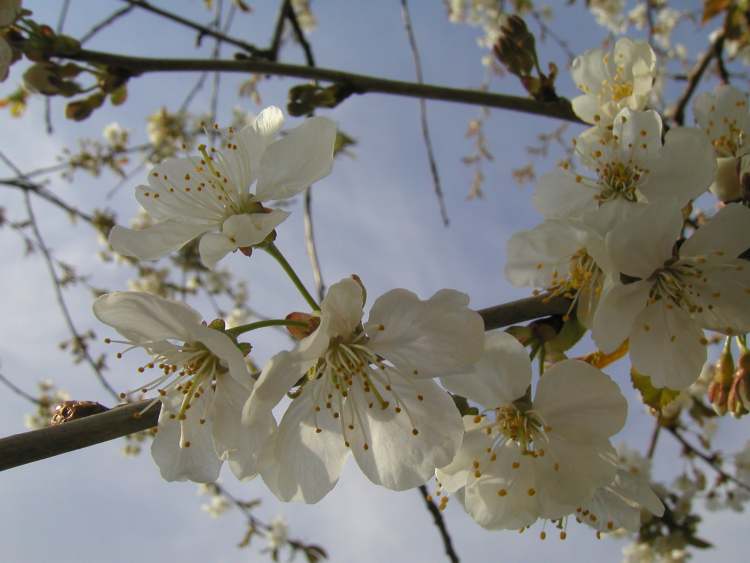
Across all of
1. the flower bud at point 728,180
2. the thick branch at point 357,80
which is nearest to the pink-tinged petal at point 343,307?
the flower bud at point 728,180

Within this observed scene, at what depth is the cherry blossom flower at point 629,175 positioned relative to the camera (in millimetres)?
1251

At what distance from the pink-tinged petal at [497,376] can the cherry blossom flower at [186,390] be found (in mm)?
416

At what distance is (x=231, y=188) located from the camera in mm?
1470

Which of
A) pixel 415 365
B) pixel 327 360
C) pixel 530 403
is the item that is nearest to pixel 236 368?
pixel 327 360

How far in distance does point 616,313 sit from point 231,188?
0.92m

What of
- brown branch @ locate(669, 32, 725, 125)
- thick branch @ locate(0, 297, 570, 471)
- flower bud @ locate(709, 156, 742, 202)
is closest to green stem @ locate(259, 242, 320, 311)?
thick branch @ locate(0, 297, 570, 471)

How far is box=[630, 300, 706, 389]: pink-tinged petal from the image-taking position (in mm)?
1201

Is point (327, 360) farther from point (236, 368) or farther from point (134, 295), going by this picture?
point (134, 295)

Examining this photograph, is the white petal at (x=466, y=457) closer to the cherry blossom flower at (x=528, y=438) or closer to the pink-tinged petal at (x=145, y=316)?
the cherry blossom flower at (x=528, y=438)

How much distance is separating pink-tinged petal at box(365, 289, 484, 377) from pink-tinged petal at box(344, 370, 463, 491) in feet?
0.20

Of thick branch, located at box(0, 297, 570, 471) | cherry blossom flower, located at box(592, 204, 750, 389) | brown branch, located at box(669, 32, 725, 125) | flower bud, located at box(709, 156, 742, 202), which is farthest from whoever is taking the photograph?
brown branch, located at box(669, 32, 725, 125)

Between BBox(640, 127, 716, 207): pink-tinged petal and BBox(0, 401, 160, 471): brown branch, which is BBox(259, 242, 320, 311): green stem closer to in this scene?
BBox(0, 401, 160, 471): brown branch

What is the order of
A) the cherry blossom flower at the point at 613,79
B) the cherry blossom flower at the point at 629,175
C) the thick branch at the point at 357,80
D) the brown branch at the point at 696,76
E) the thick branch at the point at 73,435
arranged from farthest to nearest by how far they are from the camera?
the brown branch at the point at 696,76 < the thick branch at the point at 357,80 < the cherry blossom flower at the point at 613,79 < the cherry blossom flower at the point at 629,175 < the thick branch at the point at 73,435

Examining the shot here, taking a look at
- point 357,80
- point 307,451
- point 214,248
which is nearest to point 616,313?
point 307,451
